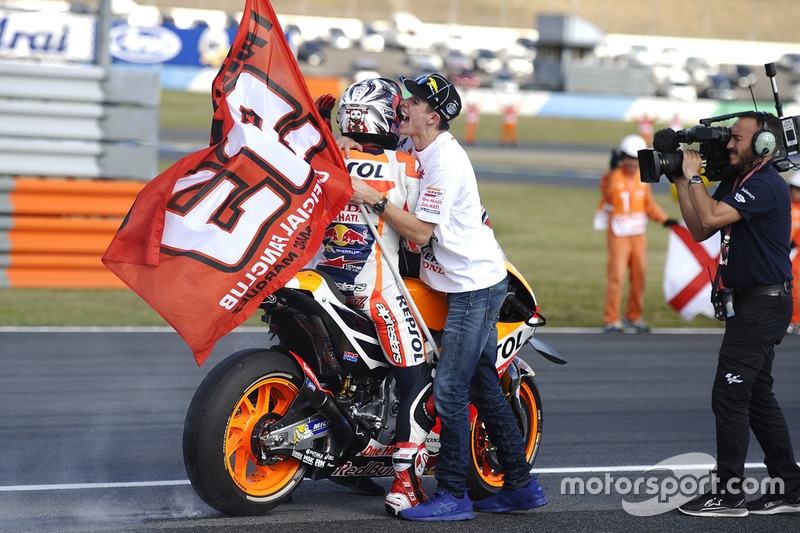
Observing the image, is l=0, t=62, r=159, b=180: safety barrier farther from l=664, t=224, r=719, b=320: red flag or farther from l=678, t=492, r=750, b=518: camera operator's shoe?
l=678, t=492, r=750, b=518: camera operator's shoe

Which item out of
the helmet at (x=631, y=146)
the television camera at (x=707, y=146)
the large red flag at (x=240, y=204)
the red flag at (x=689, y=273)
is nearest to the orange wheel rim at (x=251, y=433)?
the large red flag at (x=240, y=204)

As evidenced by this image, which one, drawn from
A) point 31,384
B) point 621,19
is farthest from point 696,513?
point 621,19

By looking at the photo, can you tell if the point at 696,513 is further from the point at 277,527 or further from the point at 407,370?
the point at 277,527

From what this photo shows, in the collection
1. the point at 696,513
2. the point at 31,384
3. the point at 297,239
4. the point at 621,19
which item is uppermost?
the point at 297,239

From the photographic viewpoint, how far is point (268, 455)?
5094 millimetres

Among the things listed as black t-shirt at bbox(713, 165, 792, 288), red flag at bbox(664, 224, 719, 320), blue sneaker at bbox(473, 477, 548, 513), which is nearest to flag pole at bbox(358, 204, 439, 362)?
blue sneaker at bbox(473, 477, 548, 513)

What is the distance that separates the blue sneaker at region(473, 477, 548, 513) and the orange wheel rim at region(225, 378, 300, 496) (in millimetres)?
1040

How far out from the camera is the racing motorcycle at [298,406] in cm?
491

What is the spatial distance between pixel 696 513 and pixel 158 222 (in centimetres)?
304

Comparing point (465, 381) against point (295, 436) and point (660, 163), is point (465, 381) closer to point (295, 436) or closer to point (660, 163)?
point (295, 436)

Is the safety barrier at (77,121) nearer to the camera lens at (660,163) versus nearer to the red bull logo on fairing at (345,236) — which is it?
the red bull logo on fairing at (345,236)

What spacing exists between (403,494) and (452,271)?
43.8 inches

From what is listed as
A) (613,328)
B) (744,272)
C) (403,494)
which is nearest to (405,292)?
(403,494)

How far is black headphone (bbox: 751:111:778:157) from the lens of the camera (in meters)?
5.45
